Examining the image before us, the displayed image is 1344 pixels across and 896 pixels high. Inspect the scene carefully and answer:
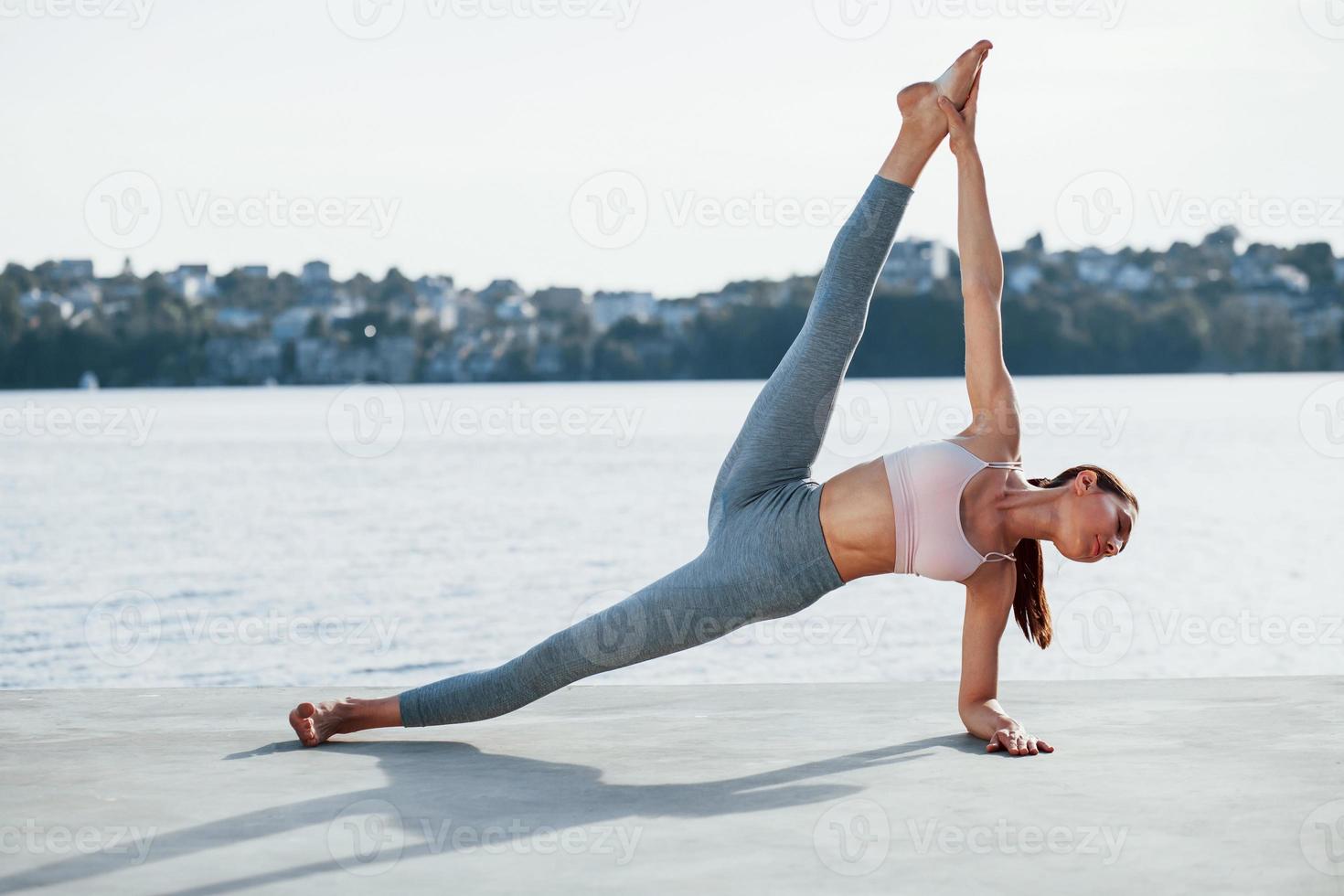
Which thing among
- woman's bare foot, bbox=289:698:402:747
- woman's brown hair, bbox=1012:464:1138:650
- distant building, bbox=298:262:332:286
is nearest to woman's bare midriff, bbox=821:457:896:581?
woman's brown hair, bbox=1012:464:1138:650

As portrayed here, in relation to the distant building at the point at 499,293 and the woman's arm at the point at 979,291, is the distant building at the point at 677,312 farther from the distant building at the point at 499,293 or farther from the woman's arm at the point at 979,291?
the woman's arm at the point at 979,291

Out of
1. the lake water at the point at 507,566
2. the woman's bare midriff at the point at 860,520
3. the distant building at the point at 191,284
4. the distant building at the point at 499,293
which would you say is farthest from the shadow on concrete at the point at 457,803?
the distant building at the point at 191,284

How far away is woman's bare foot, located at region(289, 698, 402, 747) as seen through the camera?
10.9 ft

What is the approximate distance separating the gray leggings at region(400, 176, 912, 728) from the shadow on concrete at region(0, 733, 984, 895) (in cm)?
18

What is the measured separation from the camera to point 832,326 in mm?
3268

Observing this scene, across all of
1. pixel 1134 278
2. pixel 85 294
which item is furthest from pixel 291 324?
pixel 1134 278

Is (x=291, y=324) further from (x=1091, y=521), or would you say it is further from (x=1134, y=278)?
(x=1091, y=521)

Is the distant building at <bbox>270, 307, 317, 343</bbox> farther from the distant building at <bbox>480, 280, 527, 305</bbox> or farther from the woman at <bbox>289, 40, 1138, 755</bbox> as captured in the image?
the woman at <bbox>289, 40, 1138, 755</bbox>

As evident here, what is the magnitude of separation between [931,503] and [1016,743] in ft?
1.87

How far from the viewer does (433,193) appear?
147ft

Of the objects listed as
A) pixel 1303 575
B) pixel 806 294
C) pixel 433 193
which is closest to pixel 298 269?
pixel 433 193

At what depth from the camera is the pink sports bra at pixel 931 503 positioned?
3074 mm

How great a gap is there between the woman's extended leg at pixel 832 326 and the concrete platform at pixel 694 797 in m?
0.64

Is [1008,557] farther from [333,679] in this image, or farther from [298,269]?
[298,269]
